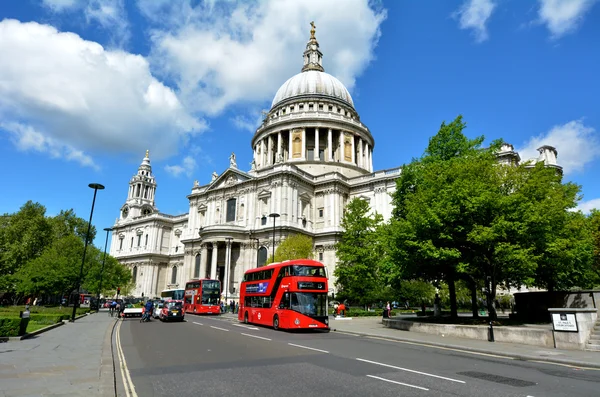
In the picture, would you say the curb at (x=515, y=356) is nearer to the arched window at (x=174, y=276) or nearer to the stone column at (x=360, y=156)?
the stone column at (x=360, y=156)

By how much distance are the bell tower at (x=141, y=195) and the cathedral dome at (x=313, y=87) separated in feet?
124

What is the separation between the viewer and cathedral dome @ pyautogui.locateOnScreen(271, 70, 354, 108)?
76.3m

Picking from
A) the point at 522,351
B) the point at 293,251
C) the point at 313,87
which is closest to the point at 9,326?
the point at 522,351

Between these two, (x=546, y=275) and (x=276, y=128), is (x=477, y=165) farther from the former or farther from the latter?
(x=276, y=128)

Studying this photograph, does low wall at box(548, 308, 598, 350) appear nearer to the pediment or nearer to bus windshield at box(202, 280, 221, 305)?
bus windshield at box(202, 280, 221, 305)

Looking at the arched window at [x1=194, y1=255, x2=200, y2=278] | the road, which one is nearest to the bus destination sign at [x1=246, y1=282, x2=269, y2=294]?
the road

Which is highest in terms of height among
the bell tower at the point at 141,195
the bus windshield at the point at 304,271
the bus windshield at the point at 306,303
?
the bell tower at the point at 141,195

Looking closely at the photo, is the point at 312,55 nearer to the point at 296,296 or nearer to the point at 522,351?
the point at 296,296

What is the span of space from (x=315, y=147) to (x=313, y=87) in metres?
15.4

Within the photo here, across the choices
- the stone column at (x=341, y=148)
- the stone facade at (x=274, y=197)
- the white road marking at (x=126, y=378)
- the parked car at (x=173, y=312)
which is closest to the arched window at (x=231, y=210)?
the stone facade at (x=274, y=197)

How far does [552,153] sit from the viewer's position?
54.0m

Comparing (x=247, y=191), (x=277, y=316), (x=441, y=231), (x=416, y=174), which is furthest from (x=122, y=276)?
(x=441, y=231)

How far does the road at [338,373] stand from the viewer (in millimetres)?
8026

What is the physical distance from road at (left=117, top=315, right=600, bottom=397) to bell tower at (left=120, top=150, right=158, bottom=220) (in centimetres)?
8135
